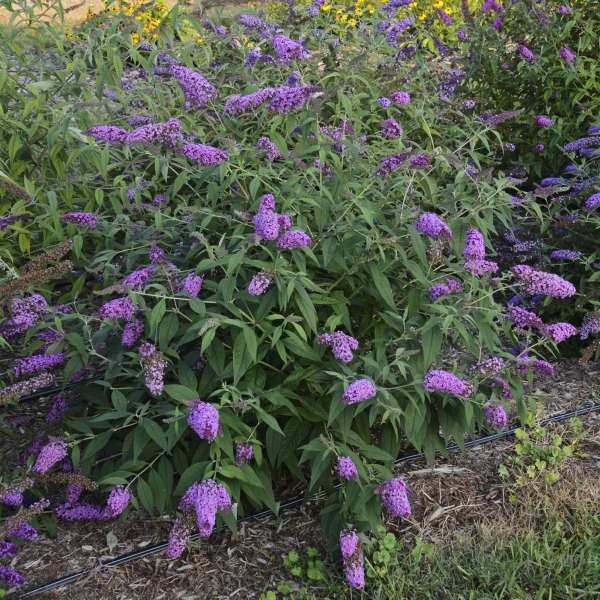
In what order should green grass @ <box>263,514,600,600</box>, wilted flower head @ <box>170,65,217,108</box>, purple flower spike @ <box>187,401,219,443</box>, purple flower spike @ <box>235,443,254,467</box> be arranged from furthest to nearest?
wilted flower head @ <box>170,65,217,108</box> → green grass @ <box>263,514,600,600</box> → purple flower spike @ <box>235,443,254,467</box> → purple flower spike @ <box>187,401,219,443</box>

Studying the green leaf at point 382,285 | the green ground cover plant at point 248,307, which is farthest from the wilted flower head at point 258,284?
the green leaf at point 382,285

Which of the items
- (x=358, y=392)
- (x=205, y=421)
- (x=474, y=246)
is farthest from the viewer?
(x=474, y=246)

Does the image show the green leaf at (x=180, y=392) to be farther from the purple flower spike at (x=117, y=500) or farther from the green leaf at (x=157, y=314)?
the purple flower spike at (x=117, y=500)

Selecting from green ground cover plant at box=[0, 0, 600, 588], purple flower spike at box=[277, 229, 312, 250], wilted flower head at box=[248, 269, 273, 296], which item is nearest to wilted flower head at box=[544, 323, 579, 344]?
green ground cover plant at box=[0, 0, 600, 588]

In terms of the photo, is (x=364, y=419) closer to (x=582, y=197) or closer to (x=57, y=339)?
(x=57, y=339)

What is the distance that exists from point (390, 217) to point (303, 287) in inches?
32.1

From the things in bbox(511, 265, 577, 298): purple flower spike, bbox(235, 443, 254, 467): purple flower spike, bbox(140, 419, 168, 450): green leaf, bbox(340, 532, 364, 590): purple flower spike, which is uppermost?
bbox(511, 265, 577, 298): purple flower spike

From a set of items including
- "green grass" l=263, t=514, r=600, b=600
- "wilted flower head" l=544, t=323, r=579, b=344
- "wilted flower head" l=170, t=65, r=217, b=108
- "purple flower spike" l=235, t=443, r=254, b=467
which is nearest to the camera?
"purple flower spike" l=235, t=443, r=254, b=467

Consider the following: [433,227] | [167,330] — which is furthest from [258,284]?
[433,227]

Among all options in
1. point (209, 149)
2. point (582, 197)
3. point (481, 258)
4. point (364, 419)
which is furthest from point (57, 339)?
point (582, 197)

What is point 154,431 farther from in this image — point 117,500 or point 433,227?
point 433,227

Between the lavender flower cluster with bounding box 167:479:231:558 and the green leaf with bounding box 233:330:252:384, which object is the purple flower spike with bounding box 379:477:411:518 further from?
the green leaf with bounding box 233:330:252:384

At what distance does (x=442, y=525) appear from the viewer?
3.08 meters

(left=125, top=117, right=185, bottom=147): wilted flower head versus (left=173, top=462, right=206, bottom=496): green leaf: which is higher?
(left=125, top=117, right=185, bottom=147): wilted flower head
